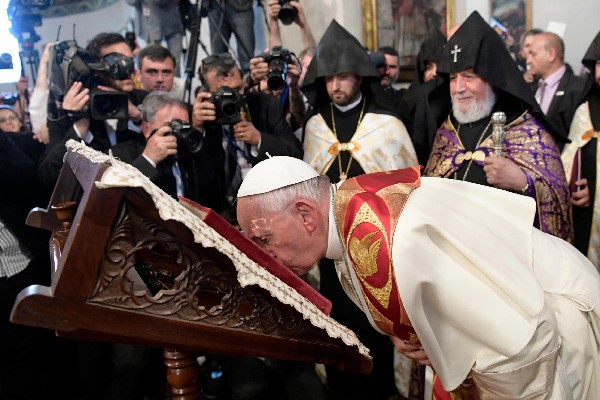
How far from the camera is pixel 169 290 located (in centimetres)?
121

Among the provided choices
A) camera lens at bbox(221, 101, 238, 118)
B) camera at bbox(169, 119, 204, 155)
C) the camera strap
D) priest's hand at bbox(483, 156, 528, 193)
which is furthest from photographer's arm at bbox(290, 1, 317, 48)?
priest's hand at bbox(483, 156, 528, 193)

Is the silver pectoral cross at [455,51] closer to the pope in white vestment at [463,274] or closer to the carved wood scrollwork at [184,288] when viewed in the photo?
the pope in white vestment at [463,274]

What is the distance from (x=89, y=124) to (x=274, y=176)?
78.3 inches

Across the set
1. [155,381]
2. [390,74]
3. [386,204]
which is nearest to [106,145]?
[155,381]

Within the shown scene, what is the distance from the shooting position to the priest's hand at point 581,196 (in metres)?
4.06

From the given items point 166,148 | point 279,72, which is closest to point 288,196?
point 166,148

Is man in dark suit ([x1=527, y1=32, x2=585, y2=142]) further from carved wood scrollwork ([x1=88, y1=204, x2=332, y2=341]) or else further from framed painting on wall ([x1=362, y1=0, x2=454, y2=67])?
carved wood scrollwork ([x1=88, y1=204, x2=332, y2=341])

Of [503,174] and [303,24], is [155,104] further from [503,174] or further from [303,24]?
[303,24]

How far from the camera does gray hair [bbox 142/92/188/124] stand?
3.65m

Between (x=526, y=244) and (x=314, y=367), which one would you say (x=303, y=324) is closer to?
(x=526, y=244)

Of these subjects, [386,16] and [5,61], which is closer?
[5,61]

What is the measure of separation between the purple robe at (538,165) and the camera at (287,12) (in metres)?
2.07

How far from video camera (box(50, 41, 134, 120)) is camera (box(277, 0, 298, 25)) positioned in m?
1.85

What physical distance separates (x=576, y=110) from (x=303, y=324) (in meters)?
3.55
